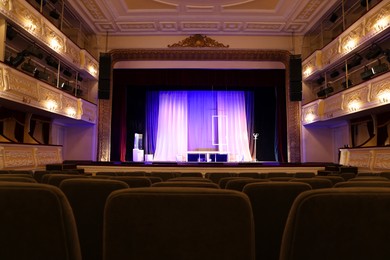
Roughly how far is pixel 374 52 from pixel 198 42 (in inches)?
244

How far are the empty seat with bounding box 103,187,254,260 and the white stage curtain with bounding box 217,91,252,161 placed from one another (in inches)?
509

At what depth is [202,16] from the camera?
11.2 meters

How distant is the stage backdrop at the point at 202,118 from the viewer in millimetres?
13527

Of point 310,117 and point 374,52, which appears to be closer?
point 374,52

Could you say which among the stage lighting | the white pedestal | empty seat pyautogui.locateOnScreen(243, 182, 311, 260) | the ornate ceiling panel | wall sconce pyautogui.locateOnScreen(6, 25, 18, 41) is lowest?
empty seat pyautogui.locateOnScreen(243, 182, 311, 260)

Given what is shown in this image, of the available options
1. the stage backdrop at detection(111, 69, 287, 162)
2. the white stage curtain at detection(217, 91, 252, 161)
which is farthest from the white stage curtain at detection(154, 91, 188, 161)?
the white stage curtain at detection(217, 91, 252, 161)

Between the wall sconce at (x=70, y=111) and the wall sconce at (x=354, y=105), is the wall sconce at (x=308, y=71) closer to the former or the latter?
the wall sconce at (x=354, y=105)

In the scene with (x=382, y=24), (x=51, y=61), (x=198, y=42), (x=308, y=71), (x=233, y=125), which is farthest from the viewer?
(x=233, y=125)

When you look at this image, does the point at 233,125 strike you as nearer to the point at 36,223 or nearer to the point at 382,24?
the point at 382,24

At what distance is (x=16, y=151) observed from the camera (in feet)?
24.1

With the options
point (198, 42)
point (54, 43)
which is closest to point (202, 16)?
point (198, 42)

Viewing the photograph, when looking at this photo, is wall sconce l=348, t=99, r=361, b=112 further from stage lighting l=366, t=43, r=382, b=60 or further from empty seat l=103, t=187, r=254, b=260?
empty seat l=103, t=187, r=254, b=260

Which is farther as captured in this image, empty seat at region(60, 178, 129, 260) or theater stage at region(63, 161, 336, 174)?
theater stage at region(63, 161, 336, 174)

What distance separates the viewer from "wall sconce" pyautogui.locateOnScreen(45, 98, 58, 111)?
8.94 metres
